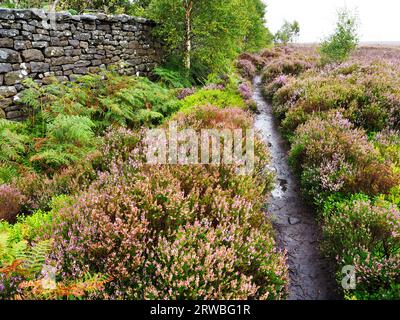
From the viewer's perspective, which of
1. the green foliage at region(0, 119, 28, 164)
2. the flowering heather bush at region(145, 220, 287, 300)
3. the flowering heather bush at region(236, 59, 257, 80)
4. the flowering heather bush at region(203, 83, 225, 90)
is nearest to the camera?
the flowering heather bush at region(145, 220, 287, 300)

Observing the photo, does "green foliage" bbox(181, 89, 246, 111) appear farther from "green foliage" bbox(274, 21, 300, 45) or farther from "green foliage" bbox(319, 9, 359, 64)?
"green foliage" bbox(274, 21, 300, 45)

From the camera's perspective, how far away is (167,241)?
10.3ft

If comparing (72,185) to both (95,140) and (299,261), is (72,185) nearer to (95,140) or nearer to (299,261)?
(95,140)

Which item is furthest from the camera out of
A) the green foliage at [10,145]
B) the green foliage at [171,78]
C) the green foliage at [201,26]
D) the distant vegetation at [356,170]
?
the green foliage at [201,26]

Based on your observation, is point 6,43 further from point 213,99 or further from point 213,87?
point 213,87

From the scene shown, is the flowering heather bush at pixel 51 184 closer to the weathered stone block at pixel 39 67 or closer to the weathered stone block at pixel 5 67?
the weathered stone block at pixel 5 67

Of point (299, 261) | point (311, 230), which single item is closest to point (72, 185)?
point (299, 261)

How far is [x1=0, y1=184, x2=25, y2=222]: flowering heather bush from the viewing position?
4148 mm

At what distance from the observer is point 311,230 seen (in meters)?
4.76

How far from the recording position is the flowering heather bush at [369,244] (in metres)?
3.08

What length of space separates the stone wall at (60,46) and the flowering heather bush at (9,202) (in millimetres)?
3012

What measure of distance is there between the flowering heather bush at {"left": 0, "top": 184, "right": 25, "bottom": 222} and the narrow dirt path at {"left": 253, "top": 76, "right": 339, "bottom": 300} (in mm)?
3952

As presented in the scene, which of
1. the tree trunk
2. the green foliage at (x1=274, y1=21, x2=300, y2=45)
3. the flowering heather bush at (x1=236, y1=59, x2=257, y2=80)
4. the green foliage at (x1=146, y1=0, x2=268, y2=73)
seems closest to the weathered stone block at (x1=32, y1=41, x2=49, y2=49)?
the green foliage at (x1=146, y1=0, x2=268, y2=73)

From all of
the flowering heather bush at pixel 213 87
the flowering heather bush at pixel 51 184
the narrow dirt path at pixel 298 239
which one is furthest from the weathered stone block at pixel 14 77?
the narrow dirt path at pixel 298 239
